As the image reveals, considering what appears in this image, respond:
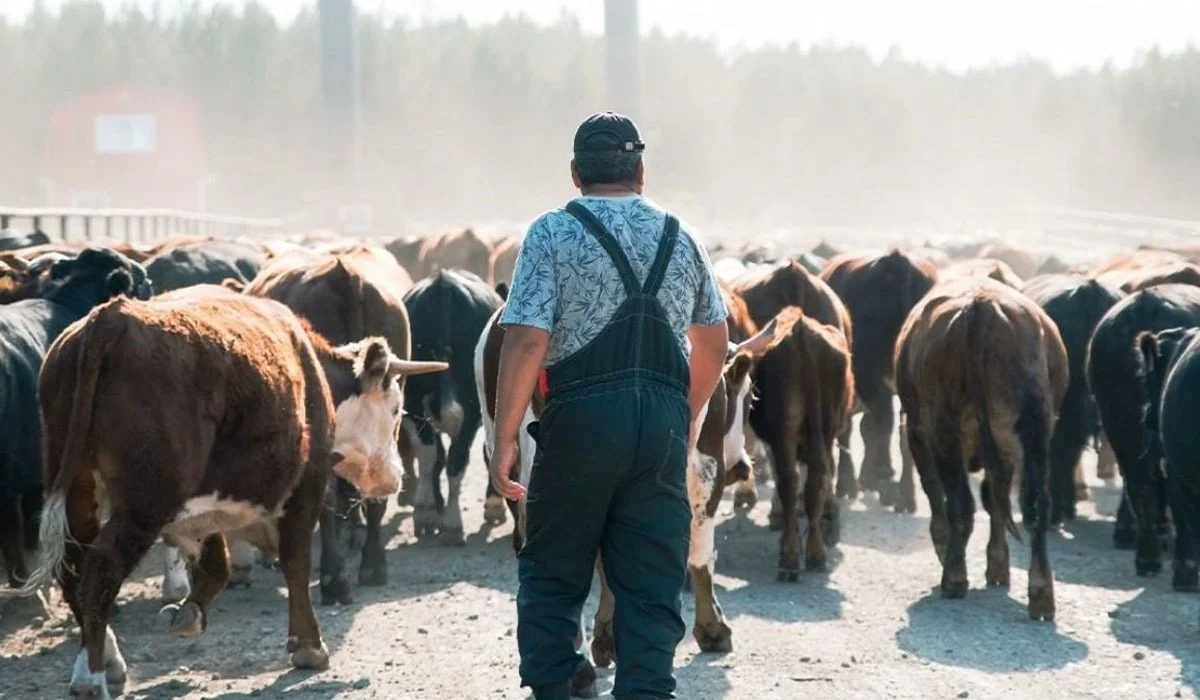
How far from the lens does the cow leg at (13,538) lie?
9391 mm

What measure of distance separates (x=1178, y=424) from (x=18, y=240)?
1203 centimetres

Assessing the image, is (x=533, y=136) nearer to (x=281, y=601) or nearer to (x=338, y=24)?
(x=338, y=24)

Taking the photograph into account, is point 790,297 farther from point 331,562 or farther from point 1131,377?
point 331,562

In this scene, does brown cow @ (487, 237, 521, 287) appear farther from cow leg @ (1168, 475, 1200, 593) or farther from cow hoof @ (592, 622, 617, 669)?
cow hoof @ (592, 622, 617, 669)

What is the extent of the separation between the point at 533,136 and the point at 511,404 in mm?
110509

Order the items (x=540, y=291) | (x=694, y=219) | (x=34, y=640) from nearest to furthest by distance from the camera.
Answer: (x=540, y=291) → (x=34, y=640) → (x=694, y=219)

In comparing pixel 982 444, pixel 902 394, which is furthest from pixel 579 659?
pixel 902 394

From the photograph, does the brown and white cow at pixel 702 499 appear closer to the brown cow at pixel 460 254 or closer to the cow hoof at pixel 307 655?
the cow hoof at pixel 307 655

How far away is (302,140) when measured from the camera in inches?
4486

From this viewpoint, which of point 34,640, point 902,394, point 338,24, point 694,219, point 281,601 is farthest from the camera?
point 694,219

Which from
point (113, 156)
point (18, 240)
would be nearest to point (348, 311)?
point (18, 240)

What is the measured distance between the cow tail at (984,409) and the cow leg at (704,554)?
2.19 metres

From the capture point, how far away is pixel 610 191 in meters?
6.14

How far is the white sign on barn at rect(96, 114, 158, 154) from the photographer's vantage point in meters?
97.5
